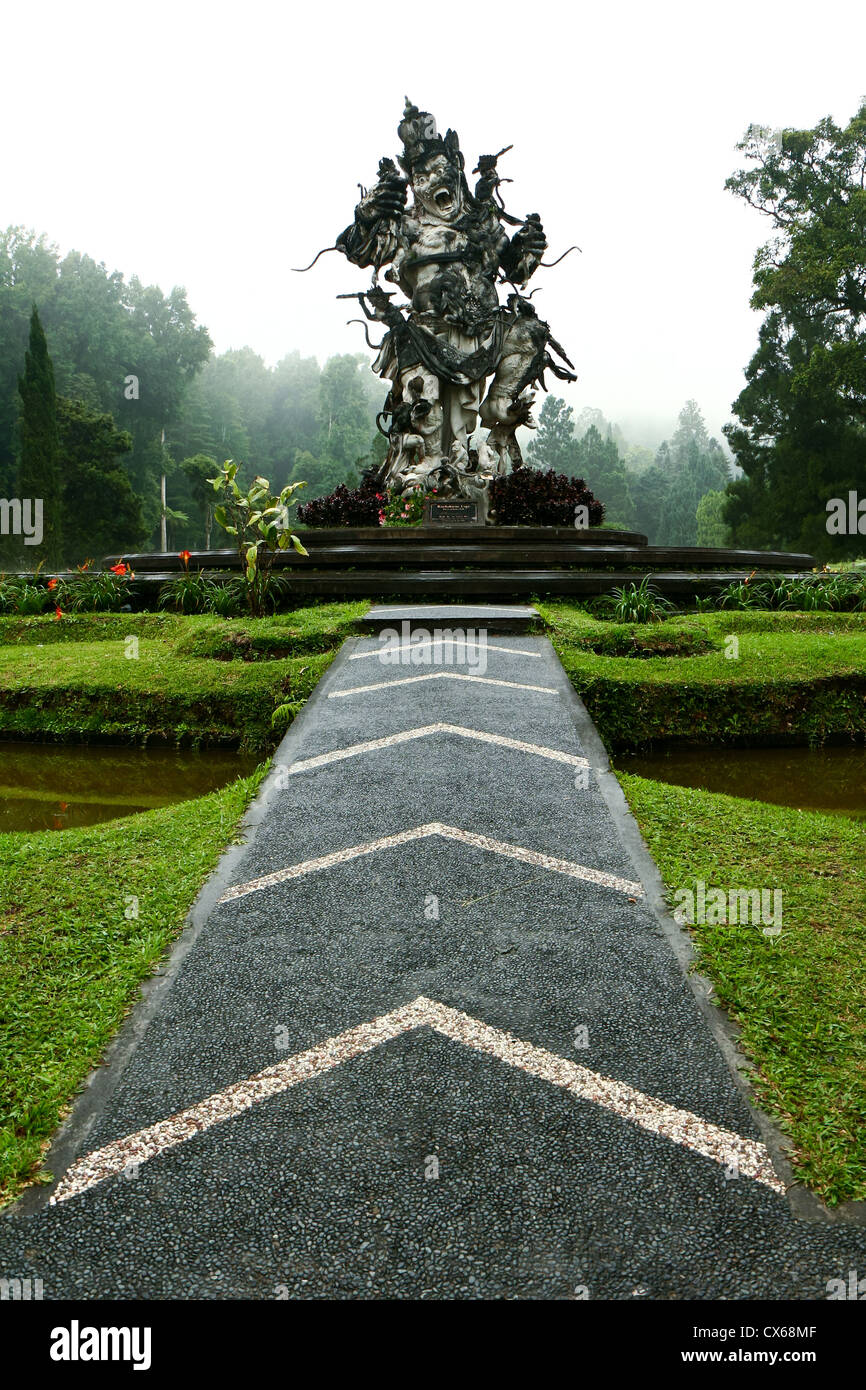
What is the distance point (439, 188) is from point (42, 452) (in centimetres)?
1954

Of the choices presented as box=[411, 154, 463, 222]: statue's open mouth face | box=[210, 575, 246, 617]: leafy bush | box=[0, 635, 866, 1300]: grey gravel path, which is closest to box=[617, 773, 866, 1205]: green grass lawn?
box=[0, 635, 866, 1300]: grey gravel path

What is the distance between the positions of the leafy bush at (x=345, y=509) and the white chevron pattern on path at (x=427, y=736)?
393 inches

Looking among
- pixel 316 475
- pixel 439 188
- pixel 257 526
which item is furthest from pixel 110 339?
pixel 257 526

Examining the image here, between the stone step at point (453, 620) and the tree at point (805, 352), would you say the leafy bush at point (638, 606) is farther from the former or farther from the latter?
the tree at point (805, 352)

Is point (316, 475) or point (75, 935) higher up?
point (316, 475)

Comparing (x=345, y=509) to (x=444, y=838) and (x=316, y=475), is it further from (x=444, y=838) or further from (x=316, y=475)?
(x=316, y=475)

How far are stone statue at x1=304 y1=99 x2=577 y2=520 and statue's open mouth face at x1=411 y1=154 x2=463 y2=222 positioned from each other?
2 centimetres

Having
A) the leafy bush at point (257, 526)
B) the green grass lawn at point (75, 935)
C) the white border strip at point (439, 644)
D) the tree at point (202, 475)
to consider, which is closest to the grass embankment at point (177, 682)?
the white border strip at point (439, 644)

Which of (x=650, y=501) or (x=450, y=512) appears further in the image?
(x=650, y=501)

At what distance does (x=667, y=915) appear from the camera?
289cm

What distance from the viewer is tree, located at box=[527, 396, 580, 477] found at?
63.8 m

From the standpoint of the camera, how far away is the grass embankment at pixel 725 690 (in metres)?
5.60

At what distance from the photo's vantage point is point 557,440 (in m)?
65.0

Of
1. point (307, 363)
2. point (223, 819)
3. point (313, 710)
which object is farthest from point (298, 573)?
point (307, 363)
